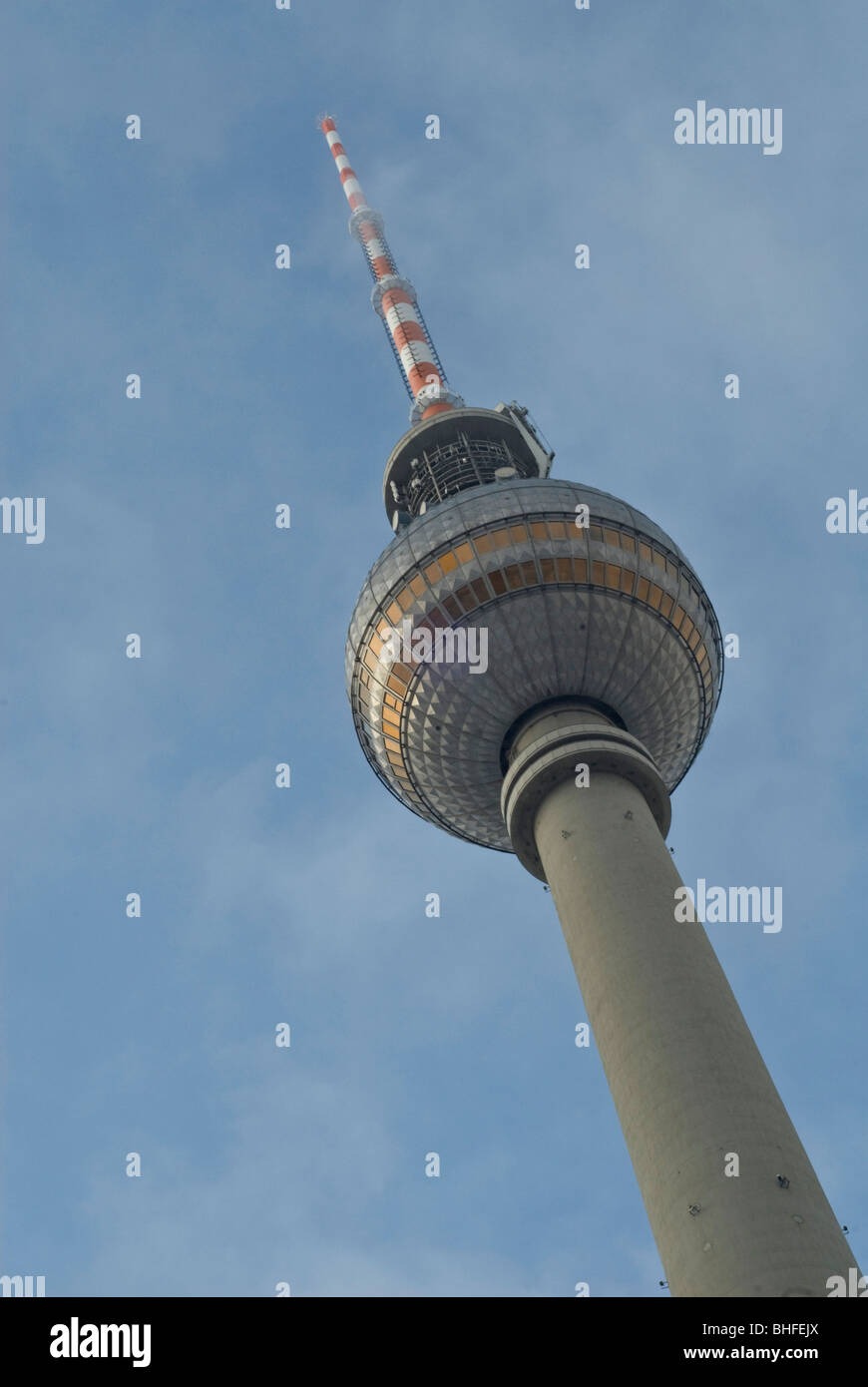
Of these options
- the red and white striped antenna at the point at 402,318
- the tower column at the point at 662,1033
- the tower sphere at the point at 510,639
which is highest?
the red and white striped antenna at the point at 402,318

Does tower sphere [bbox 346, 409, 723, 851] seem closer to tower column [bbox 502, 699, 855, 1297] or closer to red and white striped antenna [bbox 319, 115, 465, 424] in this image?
tower column [bbox 502, 699, 855, 1297]

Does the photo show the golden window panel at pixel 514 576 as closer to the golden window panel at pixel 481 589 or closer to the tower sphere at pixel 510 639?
the tower sphere at pixel 510 639

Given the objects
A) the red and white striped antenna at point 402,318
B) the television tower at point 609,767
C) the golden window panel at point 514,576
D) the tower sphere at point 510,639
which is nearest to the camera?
the television tower at point 609,767

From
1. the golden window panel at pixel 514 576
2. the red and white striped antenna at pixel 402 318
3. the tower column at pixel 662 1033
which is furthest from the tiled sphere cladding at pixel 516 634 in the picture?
the red and white striped antenna at pixel 402 318

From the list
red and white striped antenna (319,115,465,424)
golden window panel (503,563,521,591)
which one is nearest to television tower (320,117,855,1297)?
golden window panel (503,563,521,591)

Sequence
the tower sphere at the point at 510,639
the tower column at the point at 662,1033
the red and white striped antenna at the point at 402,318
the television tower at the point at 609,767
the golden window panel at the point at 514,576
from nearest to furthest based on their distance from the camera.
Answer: the tower column at the point at 662,1033 < the television tower at the point at 609,767 < the tower sphere at the point at 510,639 < the golden window panel at the point at 514,576 < the red and white striped antenna at the point at 402,318
